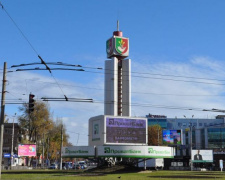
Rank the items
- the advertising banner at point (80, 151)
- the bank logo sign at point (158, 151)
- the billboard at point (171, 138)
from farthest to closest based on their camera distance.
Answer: the billboard at point (171, 138), the bank logo sign at point (158, 151), the advertising banner at point (80, 151)

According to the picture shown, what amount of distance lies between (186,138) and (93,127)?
252ft

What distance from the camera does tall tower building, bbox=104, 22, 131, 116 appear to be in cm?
9244

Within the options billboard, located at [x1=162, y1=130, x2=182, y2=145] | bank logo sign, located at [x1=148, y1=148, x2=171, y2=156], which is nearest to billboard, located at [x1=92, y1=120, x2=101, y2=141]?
bank logo sign, located at [x1=148, y1=148, x2=171, y2=156]

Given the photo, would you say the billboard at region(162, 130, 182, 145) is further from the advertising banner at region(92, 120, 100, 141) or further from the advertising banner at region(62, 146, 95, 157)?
the advertising banner at region(62, 146, 95, 157)

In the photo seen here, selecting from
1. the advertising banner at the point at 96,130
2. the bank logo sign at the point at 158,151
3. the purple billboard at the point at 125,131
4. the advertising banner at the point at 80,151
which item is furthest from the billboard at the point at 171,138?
the advertising banner at the point at 80,151

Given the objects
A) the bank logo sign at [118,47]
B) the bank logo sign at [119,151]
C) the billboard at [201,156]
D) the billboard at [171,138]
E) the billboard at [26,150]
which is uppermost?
the bank logo sign at [118,47]

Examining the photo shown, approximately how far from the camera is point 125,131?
219 ft

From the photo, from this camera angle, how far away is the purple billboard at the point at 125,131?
216 ft

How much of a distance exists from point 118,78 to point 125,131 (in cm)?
3109

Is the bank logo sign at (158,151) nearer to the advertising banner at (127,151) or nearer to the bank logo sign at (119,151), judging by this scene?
the advertising banner at (127,151)

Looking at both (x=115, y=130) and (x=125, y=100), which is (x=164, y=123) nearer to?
(x=125, y=100)

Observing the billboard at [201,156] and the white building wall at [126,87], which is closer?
the white building wall at [126,87]

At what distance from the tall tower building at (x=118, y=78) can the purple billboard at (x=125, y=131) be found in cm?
2215

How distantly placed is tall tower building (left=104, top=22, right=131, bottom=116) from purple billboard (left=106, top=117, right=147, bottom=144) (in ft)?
72.7
